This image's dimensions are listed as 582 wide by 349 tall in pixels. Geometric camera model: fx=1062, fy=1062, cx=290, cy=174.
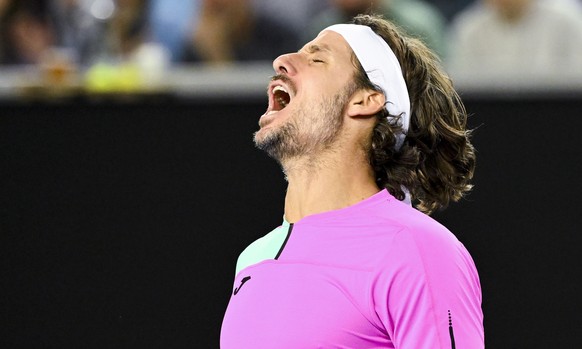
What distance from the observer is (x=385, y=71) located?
2436mm

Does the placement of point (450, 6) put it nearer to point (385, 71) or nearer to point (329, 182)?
point (385, 71)

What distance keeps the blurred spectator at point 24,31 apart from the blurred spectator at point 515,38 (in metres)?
1.74

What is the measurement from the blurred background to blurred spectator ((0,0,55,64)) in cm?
44

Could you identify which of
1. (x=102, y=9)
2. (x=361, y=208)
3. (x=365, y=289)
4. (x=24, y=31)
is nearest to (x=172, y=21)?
(x=102, y=9)

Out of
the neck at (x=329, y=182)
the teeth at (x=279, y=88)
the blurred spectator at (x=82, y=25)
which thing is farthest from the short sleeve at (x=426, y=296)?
the blurred spectator at (x=82, y=25)

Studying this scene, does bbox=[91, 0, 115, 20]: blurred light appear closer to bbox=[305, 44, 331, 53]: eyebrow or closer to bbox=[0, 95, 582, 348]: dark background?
bbox=[0, 95, 582, 348]: dark background

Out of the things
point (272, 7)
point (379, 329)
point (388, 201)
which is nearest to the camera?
point (379, 329)

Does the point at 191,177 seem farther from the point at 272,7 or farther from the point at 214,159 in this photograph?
the point at 272,7

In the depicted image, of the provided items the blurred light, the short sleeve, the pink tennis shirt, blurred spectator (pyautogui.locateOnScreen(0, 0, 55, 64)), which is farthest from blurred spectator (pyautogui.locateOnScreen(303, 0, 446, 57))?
the short sleeve

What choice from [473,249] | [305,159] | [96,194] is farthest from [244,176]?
[305,159]

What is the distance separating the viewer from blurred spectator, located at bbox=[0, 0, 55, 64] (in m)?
4.51

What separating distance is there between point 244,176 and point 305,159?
133cm

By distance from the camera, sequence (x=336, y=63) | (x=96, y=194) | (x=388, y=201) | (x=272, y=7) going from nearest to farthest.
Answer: (x=388, y=201) < (x=336, y=63) < (x=96, y=194) < (x=272, y=7)

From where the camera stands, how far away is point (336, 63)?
2.46m
